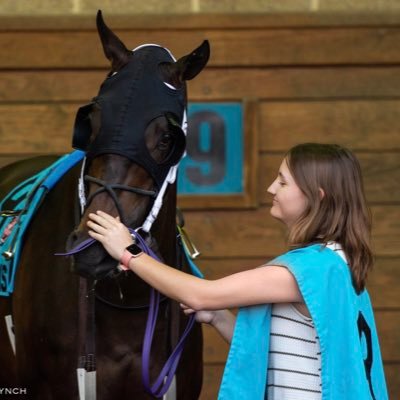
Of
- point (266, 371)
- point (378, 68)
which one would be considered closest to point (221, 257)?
point (378, 68)

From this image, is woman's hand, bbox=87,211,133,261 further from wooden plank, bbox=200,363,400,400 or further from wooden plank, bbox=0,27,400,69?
wooden plank, bbox=200,363,400,400

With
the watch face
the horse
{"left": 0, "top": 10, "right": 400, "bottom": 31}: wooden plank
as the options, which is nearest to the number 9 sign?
{"left": 0, "top": 10, "right": 400, "bottom": 31}: wooden plank

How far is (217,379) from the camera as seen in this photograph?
4949 mm

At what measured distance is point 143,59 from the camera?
2930mm

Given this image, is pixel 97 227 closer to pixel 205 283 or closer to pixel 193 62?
pixel 205 283

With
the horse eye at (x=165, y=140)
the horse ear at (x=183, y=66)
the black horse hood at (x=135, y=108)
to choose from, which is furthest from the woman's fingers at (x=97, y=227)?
the horse ear at (x=183, y=66)

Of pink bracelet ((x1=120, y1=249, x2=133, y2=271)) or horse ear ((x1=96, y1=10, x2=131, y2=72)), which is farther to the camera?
horse ear ((x1=96, y1=10, x2=131, y2=72))

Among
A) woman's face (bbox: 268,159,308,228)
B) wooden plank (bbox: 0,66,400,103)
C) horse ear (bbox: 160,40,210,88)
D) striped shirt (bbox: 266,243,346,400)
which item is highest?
wooden plank (bbox: 0,66,400,103)

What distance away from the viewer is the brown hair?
246 cm

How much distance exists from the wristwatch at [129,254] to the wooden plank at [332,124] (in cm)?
252

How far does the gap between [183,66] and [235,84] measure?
75.4 inches

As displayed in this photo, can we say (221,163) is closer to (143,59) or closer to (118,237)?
(143,59)

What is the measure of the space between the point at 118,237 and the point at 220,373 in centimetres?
268

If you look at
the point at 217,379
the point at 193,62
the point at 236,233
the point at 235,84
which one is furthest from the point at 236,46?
the point at 193,62
